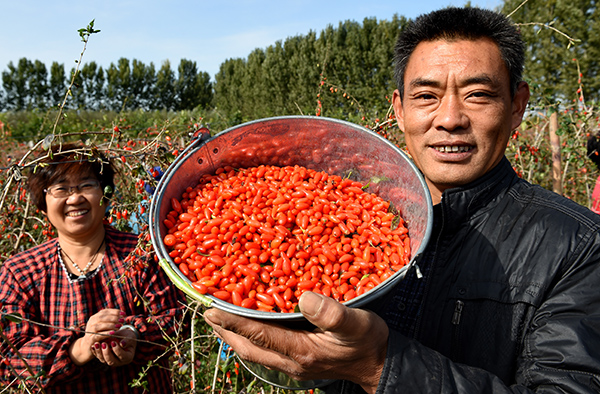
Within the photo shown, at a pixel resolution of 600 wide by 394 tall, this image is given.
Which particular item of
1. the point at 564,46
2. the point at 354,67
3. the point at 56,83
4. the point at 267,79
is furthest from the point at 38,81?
the point at 564,46

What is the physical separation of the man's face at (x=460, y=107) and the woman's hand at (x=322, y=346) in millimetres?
657

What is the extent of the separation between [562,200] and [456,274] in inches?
17.5

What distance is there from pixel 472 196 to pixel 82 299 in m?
2.09

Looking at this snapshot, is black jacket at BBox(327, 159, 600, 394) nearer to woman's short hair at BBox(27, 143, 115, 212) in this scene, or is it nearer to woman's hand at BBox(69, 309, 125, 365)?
woman's hand at BBox(69, 309, 125, 365)

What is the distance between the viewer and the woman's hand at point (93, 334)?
1.92m

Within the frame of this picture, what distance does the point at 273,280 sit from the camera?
1275mm

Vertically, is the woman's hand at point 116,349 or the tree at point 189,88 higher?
the tree at point 189,88

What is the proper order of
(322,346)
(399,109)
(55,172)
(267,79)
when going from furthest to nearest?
(267,79), (55,172), (399,109), (322,346)

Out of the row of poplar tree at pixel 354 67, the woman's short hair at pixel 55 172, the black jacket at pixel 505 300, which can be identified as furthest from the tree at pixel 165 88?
the black jacket at pixel 505 300

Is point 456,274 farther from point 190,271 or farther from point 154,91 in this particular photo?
point 154,91

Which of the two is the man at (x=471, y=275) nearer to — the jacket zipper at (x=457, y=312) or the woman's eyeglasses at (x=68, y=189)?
the jacket zipper at (x=457, y=312)

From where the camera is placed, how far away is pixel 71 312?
7.06 feet

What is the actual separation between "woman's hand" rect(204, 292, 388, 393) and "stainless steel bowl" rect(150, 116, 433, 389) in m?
0.23

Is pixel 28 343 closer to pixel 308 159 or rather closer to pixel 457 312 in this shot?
Result: pixel 308 159
